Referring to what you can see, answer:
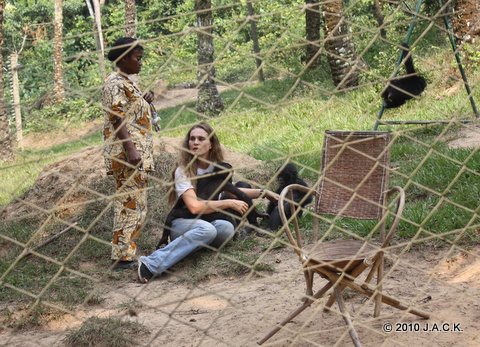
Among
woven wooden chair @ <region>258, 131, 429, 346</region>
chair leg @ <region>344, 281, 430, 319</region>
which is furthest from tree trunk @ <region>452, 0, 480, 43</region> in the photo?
chair leg @ <region>344, 281, 430, 319</region>

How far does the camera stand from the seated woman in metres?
4.91

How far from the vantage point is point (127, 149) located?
5121 millimetres

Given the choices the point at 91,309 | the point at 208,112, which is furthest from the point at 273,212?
the point at 208,112

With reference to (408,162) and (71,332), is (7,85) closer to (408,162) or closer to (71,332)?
(408,162)

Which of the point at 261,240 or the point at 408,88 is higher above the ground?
the point at 408,88

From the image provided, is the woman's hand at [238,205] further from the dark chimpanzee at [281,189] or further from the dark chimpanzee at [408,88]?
the dark chimpanzee at [408,88]

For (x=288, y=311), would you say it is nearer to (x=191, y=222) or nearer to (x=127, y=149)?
(x=191, y=222)

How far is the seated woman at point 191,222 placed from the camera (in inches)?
193

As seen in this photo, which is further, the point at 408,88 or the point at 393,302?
the point at 408,88

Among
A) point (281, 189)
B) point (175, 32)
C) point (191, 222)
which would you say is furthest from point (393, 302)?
point (175, 32)

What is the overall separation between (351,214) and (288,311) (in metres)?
0.66

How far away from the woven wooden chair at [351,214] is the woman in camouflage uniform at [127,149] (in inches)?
46.4

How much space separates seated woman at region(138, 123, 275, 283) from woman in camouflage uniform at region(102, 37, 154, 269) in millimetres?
239

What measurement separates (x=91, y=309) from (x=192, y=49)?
14725 mm
